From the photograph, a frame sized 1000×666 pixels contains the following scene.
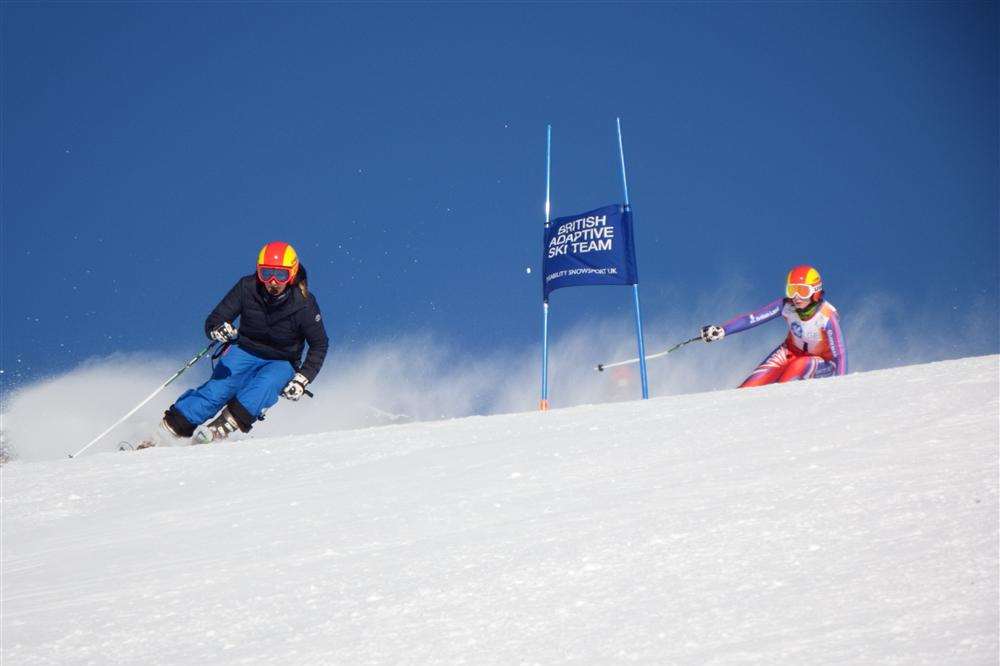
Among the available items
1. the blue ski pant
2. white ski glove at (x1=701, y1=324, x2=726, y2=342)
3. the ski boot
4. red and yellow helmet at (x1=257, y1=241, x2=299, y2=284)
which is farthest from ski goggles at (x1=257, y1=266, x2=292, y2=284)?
white ski glove at (x1=701, y1=324, x2=726, y2=342)

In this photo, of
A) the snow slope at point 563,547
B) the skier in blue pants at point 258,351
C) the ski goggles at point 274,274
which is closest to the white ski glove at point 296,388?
the skier in blue pants at point 258,351

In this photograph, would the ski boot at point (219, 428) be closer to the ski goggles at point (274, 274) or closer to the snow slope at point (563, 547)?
the ski goggles at point (274, 274)

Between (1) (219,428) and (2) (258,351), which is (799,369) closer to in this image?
(2) (258,351)

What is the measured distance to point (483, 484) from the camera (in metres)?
3.49

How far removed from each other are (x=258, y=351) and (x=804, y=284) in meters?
4.51

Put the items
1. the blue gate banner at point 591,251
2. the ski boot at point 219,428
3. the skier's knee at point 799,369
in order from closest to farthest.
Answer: the ski boot at point 219,428
the skier's knee at point 799,369
the blue gate banner at point 591,251

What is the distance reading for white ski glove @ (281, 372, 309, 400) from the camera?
7117 mm

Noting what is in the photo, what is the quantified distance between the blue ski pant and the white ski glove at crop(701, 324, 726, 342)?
3.71 m

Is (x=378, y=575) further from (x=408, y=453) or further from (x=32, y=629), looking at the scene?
(x=408, y=453)

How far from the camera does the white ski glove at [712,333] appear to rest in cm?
886

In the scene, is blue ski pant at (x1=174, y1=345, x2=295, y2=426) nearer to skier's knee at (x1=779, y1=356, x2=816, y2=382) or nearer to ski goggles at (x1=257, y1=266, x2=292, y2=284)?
ski goggles at (x1=257, y1=266, x2=292, y2=284)

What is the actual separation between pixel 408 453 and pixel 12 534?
1.55 metres

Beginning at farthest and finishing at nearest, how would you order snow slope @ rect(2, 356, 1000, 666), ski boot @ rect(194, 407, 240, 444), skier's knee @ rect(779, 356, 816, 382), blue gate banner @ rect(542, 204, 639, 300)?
blue gate banner @ rect(542, 204, 639, 300), skier's knee @ rect(779, 356, 816, 382), ski boot @ rect(194, 407, 240, 444), snow slope @ rect(2, 356, 1000, 666)

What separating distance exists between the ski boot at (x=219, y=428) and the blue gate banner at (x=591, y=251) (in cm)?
436
